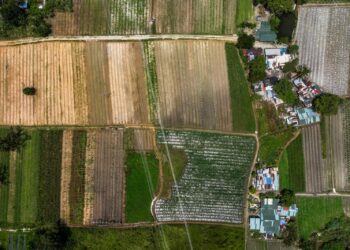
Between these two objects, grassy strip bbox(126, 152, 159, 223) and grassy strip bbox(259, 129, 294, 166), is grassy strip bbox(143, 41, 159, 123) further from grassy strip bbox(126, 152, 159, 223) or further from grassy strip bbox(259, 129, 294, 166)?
grassy strip bbox(259, 129, 294, 166)

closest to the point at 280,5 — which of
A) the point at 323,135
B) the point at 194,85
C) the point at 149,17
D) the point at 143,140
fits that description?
the point at 194,85

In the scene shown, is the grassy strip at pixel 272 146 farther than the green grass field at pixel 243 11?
No

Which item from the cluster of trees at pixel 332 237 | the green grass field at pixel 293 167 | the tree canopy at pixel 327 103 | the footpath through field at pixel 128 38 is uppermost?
the footpath through field at pixel 128 38

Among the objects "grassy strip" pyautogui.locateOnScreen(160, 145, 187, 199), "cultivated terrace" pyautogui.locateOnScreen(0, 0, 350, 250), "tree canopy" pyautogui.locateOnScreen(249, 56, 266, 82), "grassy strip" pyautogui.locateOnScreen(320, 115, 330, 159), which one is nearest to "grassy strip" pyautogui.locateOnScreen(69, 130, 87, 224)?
"cultivated terrace" pyautogui.locateOnScreen(0, 0, 350, 250)

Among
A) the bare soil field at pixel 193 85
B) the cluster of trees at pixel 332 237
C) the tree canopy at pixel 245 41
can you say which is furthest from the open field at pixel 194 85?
the cluster of trees at pixel 332 237

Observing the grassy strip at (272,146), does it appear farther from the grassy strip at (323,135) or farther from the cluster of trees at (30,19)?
the cluster of trees at (30,19)

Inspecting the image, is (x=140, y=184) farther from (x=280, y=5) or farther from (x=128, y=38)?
(x=280, y=5)

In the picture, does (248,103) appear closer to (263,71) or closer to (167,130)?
(263,71)

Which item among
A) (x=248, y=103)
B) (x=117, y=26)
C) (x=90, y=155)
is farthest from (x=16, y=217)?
(x=248, y=103)
